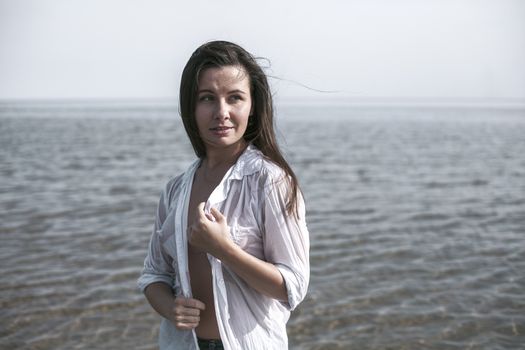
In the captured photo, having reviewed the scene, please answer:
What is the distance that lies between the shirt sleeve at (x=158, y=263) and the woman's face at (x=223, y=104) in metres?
0.41

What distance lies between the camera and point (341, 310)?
611cm

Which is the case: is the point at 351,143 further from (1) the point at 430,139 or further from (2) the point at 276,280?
(2) the point at 276,280

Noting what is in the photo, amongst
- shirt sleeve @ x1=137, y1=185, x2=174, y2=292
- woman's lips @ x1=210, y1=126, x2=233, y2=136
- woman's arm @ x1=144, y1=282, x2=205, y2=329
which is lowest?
woman's arm @ x1=144, y1=282, x2=205, y2=329

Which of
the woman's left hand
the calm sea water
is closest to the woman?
the woman's left hand

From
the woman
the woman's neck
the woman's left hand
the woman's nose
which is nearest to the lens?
the woman's left hand

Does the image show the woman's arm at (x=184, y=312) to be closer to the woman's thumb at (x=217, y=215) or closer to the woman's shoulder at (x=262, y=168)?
the woman's thumb at (x=217, y=215)

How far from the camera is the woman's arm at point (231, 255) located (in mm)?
1945

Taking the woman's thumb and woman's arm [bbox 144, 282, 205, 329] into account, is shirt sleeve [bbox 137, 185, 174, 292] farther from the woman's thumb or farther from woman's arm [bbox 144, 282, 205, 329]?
the woman's thumb

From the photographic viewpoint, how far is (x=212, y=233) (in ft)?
6.36

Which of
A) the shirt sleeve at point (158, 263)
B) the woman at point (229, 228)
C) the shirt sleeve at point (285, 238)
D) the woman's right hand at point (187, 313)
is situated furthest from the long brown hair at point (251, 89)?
the woman's right hand at point (187, 313)

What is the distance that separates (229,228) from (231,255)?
165 millimetres

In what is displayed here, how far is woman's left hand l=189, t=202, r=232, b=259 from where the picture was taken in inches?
76.4

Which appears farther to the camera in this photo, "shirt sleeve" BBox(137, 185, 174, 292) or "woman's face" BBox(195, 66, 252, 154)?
"shirt sleeve" BBox(137, 185, 174, 292)

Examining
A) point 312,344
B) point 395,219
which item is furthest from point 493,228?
point 312,344
